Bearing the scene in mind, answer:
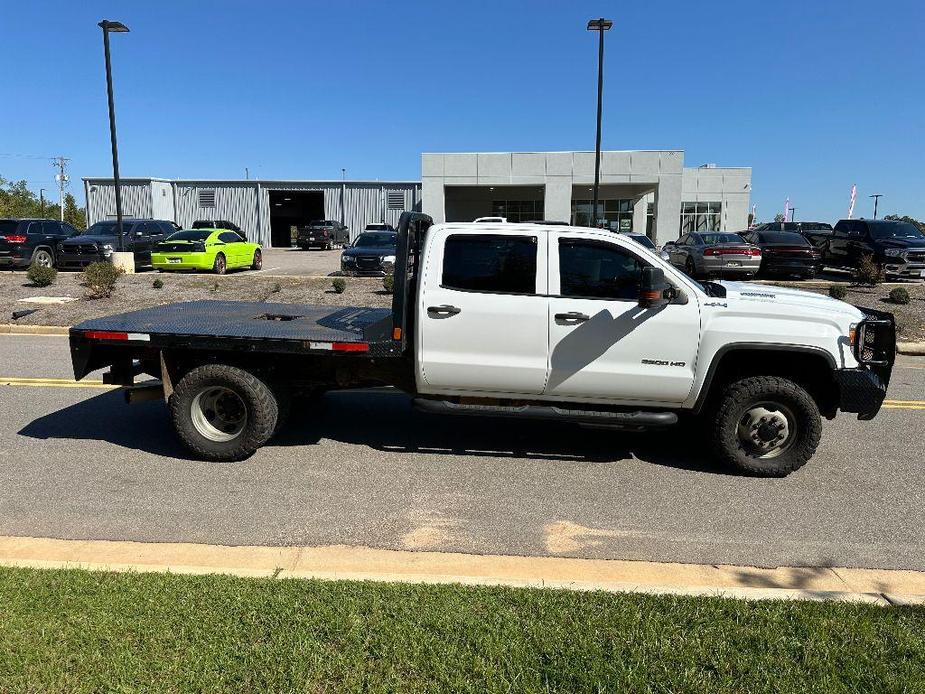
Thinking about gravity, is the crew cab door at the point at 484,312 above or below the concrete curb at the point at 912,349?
above

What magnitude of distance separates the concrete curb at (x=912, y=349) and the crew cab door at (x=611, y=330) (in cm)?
906

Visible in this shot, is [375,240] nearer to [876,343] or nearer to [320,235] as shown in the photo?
[876,343]

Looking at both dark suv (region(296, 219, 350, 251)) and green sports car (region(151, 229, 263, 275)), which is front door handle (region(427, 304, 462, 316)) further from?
dark suv (region(296, 219, 350, 251))

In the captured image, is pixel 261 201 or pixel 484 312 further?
pixel 261 201

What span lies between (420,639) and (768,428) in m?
3.72

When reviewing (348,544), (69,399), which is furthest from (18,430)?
(348,544)

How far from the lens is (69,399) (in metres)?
7.79

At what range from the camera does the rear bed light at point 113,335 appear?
5691 mm

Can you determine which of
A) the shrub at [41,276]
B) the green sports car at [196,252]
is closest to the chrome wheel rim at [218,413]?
the shrub at [41,276]

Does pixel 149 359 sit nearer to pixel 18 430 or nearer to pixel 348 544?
pixel 18 430

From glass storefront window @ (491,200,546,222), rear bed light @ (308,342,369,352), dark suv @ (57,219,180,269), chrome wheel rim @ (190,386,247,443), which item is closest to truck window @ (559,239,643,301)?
rear bed light @ (308,342,369,352)

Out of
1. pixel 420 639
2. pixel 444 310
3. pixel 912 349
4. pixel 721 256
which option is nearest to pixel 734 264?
pixel 721 256

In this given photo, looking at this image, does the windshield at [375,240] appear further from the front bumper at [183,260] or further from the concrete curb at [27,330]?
the concrete curb at [27,330]

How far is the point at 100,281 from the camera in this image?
16.3m
